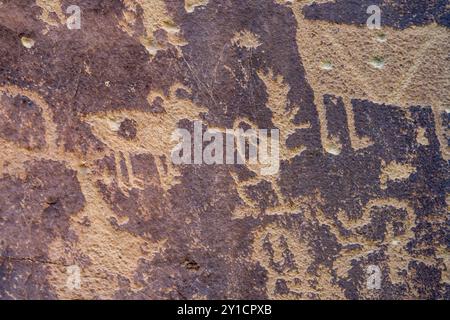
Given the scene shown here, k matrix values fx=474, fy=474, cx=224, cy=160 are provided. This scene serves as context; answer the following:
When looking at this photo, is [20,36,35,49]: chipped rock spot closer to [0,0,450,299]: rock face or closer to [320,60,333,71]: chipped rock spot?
[0,0,450,299]: rock face

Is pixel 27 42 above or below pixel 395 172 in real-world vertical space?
above

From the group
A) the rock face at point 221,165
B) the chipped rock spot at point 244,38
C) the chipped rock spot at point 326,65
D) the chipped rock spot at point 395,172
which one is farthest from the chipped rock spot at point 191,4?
the chipped rock spot at point 395,172

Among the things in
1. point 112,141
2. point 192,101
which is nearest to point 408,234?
point 192,101

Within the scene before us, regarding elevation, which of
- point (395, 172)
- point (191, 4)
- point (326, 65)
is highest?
point (191, 4)

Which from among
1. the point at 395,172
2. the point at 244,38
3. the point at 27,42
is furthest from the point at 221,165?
the point at 27,42

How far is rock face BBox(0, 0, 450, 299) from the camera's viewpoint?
4.22 ft

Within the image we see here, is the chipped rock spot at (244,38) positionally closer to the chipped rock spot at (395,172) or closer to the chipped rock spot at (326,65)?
the chipped rock spot at (326,65)

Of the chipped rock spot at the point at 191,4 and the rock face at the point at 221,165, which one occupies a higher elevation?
the chipped rock spot at the point at 191,4

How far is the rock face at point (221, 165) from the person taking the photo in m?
1.29

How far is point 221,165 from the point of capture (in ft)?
4.23

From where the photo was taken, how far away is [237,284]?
1292 mm

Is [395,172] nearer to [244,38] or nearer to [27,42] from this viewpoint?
[244,38]

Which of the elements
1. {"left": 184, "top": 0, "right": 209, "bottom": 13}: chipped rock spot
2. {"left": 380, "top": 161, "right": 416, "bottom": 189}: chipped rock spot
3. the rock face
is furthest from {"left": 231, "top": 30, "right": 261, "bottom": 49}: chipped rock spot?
{"left": 380, "top": 161, "right": 416, "bottom": 189}: chipped rock spot
